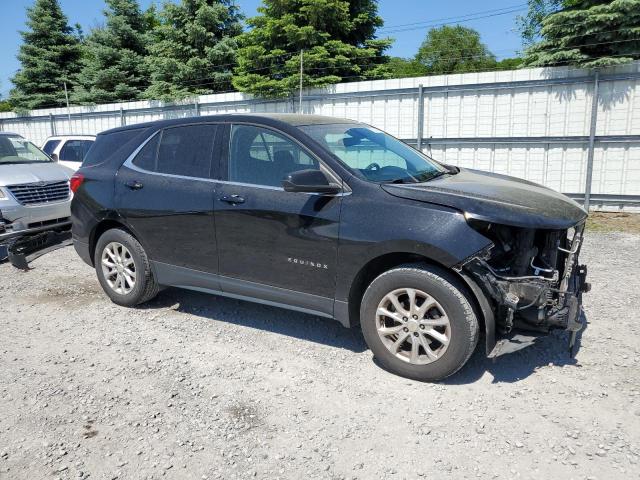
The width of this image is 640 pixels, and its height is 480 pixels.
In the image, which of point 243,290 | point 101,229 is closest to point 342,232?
point 243,290

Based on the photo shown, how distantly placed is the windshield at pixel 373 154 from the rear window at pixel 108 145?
6.73 ft

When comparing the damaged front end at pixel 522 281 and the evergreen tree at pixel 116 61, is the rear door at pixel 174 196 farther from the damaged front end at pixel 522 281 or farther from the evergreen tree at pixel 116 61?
the evergreen tree at pixel 116 61

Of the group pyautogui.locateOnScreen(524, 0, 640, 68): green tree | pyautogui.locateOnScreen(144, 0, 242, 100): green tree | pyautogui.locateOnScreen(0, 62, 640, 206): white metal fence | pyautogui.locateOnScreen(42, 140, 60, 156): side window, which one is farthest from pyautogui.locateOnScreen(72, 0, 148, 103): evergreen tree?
pyautogui.locateOnScreen(524, 0, 640, 68): green tree

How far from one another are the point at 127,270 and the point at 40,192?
347 cm

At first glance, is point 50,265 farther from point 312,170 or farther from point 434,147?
point 434,147

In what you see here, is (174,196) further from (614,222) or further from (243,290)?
(614,222)

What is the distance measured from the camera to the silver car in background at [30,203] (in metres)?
7.17

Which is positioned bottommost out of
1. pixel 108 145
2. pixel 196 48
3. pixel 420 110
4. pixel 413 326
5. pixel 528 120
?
pixel 413 326

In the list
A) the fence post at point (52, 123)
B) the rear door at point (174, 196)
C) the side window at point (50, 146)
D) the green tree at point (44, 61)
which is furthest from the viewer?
the green tree at point (44, 61)

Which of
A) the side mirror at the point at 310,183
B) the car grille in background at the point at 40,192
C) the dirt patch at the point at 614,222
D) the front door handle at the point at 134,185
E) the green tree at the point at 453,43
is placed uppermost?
the green tree at the point at 453,43

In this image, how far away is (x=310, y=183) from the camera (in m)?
3.75

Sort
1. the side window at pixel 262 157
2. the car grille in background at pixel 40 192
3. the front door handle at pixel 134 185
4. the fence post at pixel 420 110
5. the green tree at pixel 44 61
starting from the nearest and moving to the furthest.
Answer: the side window at pixel 262 157, the front door handle at pixel 134 185, the car grille in background at pixel 40 192, the fence post at pixel 420 110, the green tree at pixel 44 61

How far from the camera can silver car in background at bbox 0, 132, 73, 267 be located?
7.17 m

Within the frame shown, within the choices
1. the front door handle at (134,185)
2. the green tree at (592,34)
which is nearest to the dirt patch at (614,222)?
the green tree at (592,34)
